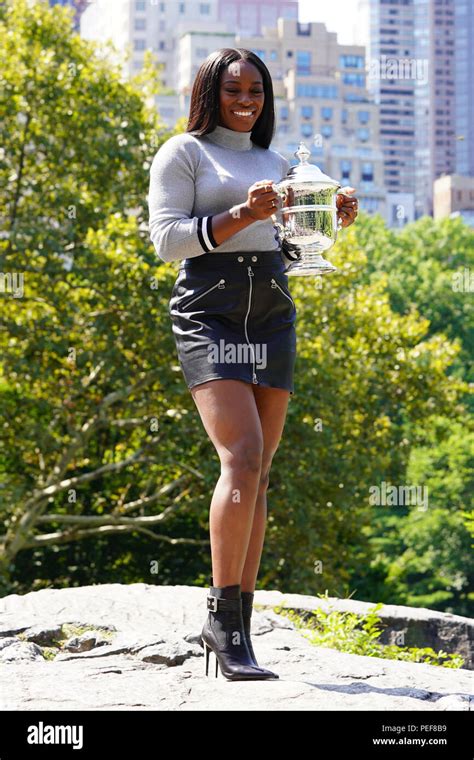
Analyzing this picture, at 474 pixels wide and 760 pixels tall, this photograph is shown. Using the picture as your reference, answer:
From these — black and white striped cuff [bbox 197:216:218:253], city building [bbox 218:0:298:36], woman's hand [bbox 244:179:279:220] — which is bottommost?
black and white striped cuff [bbox 197:216:218:253]

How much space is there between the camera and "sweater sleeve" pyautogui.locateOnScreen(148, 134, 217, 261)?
4.48m

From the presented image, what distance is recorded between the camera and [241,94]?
459cm

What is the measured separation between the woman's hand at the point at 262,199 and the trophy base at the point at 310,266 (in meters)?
0.37

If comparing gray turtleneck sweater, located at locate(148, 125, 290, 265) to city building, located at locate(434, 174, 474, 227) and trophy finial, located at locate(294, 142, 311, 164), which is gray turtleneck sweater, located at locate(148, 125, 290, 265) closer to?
trophy finial, located at locate(294, 142, 311, 164)

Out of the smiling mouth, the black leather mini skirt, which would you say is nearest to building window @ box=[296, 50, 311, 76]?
the smiling mouth

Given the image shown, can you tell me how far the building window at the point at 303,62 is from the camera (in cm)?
11894

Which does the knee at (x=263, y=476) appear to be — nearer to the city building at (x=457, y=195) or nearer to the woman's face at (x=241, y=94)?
the woman's face at (x=241, y=94)

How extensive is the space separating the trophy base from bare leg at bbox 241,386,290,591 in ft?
1.34

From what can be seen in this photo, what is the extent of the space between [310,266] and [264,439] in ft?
2.00

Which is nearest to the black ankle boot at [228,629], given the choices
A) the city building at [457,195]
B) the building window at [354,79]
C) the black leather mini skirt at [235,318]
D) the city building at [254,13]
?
the black leather mini skirt at [235,318]

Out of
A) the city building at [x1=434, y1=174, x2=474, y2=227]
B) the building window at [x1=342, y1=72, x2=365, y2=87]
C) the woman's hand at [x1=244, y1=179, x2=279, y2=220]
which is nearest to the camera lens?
the woman's hand at [x1=244, y1=179, x2=279, y2=220]

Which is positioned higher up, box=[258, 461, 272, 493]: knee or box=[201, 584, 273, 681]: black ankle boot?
box=[258, 461, 272, 493]: knee

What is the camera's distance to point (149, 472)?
67.2ft
